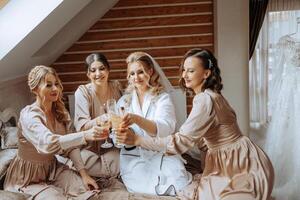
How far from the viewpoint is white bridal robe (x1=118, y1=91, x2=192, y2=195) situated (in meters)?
1.85

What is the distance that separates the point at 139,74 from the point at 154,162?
442mm

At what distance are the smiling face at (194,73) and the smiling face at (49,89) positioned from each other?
61cm

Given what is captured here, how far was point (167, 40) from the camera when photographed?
4.27 meters

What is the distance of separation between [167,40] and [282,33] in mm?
1619

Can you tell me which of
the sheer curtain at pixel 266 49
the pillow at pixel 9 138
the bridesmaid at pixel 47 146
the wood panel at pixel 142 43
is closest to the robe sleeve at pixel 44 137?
the bridesmaid at pixel 47 146

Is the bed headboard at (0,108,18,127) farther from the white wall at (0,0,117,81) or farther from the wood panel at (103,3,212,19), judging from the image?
the wood panel at (103,3,212,19)

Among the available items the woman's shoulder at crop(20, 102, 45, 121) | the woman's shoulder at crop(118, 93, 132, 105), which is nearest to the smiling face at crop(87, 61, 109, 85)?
the woman's shoulder at crop(118, 93, 132, 105)

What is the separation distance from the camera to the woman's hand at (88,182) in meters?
1.88

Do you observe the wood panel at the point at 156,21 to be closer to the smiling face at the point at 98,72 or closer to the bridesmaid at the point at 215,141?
the smiling face at the point at 98,72

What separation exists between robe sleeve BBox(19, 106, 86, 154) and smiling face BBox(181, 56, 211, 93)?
0.53 meters

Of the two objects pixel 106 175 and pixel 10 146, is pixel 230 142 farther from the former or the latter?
pixel 10 146

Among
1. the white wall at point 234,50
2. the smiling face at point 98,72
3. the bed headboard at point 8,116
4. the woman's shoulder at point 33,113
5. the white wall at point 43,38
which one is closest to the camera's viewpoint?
the woman's shoulder at point 33,113

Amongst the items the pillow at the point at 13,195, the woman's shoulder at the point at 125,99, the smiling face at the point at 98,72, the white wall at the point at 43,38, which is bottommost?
the pillow at the point at 13,195

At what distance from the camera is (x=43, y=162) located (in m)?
1.89
